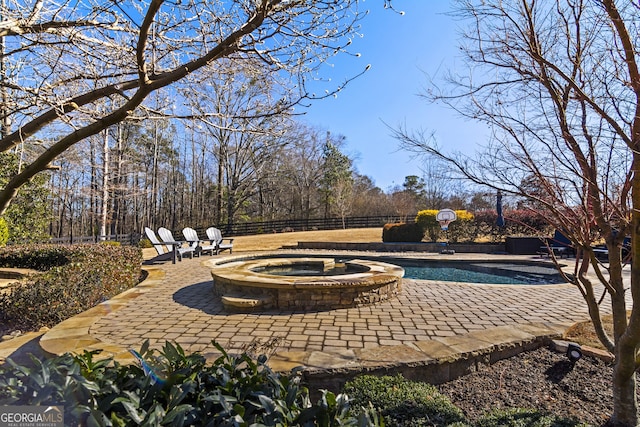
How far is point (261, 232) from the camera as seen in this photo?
21891 millimetres

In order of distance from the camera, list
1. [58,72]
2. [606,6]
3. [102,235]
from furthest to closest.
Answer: [102,235]
[58,72]
[606,6]

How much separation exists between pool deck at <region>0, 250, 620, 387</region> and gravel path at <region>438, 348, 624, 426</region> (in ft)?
0.38

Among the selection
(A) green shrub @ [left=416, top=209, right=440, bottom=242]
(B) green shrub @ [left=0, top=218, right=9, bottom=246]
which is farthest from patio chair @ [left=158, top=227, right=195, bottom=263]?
(A) green shrub @ [left=416, top=209, right=440, bottom=242]

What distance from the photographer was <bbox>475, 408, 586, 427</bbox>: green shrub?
1715 millimetres

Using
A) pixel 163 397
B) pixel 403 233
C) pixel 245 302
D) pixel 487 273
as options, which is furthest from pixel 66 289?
pixel 403 233

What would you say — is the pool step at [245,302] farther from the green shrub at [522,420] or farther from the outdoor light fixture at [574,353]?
the outdoor light fixture at [574,353]


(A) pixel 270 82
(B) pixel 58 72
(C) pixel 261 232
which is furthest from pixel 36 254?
(C) pixel 261 232

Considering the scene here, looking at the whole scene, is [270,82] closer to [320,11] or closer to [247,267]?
[320,11]

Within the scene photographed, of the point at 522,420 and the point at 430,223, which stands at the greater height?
the point at 430,223

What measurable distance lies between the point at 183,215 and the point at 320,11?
28673 millimetres

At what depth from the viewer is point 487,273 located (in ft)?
27.1

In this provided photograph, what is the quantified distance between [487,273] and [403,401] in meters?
7.49

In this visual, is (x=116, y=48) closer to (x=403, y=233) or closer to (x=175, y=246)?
(x=175, y=246)

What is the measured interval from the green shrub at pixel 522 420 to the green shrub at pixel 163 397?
1017mm
